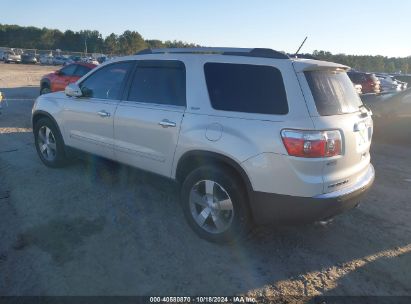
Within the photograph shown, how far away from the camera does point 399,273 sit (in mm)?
3326

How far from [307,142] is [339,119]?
0.48 m

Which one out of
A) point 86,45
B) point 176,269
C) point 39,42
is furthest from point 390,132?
point 39,42

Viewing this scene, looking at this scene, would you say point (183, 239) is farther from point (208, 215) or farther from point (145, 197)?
point (145, 197)

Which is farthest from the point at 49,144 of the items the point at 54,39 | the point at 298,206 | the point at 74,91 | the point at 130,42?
the point at 54,39

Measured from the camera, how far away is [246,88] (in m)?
3.40

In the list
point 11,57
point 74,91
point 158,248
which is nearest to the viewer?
point 158,248

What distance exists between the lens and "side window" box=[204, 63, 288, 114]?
10.6 ft

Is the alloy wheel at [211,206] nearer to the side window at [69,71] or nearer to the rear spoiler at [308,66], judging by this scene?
the rear spoiler at [308,66]

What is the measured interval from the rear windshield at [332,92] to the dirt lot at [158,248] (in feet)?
4.70

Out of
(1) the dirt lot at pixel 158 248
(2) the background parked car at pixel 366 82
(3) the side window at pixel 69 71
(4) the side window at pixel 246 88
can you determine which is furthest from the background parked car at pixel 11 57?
(4) the side window at pixel 246 88

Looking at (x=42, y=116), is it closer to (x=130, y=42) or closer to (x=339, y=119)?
(x=339, y=119)

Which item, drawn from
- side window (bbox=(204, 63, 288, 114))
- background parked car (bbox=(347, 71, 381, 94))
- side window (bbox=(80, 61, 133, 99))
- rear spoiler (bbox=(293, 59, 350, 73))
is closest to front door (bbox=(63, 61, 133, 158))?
side window (bbox=(80, 61, 133, 99))

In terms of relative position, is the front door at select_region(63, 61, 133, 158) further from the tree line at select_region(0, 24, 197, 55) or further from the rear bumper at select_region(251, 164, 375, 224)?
the tree line at select_region(0, 24, 197, 55)

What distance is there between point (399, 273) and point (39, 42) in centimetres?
10276
